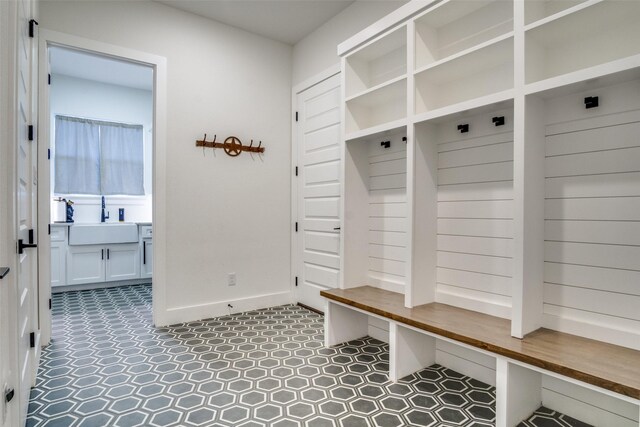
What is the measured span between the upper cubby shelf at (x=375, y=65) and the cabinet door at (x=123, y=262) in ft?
13.3

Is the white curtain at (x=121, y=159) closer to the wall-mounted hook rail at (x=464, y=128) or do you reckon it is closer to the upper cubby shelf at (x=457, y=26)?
the upper cubby shelf at (x=457, y=26)

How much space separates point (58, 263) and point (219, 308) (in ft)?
8.65

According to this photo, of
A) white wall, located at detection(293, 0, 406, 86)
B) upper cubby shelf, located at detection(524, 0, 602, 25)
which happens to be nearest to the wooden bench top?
upper cubby shelf, located at detection(524, 0, 602, 25)

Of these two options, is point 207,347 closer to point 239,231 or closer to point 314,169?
point 239,231

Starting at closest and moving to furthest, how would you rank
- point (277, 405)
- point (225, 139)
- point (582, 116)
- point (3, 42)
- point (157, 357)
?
point (3, 42) < point (582, 116) < point (277, 405) < point (157, 357) < point (225, 139)

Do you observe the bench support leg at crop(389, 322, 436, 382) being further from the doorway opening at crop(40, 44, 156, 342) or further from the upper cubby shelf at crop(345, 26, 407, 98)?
the doorway opening at crop(40, 44, 156, 342)

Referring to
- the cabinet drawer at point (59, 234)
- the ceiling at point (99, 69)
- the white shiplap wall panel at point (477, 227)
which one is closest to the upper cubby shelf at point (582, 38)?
the white shiplap wall panel at point (477, 227)

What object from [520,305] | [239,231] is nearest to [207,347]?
[239,231]

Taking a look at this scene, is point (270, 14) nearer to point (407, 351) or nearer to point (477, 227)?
point (477, 227)

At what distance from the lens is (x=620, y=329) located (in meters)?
1.73

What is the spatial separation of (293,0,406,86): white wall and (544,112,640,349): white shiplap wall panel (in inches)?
70.9

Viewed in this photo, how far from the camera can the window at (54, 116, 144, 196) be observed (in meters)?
5.24

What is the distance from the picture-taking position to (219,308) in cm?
368

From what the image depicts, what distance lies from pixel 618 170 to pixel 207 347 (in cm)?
290
